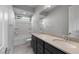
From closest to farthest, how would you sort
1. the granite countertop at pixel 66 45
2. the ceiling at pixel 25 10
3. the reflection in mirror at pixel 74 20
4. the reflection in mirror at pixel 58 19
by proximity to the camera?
the granite countertop at pixel 66 45 → the reflection in mirror at pixel 74 20 → the reflection in mirror at pixel 58 19 → the ceiling at pixel 25 10

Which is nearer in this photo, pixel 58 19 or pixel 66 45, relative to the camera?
pixel 66 45

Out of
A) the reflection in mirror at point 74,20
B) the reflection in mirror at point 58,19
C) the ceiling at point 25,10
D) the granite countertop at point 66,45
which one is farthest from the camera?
the ceiling at point 25,10

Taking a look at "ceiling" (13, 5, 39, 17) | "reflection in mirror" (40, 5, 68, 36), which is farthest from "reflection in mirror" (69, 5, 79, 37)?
"ceiling" (13, 5, 39, 17)

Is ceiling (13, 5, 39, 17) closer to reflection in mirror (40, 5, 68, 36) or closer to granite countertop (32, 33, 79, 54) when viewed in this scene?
reflection in mirror (40, 5, 68, 36)

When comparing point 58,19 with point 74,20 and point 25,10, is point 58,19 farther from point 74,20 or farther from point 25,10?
point 25,10

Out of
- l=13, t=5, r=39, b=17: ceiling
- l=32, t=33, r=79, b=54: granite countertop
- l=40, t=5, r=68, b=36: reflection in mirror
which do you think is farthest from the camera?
l=13, t=5, r=39, b=17: ceiling

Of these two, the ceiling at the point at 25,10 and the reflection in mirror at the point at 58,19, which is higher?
the ceiling at the point at 25,10

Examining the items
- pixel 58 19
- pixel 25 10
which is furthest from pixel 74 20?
pixel 25 10

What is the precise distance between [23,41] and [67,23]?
13.4ft

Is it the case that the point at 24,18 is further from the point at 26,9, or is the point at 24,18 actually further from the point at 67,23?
the point at 67,23

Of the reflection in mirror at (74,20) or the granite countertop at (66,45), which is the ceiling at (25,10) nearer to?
the reflection in mirror at (74,20)

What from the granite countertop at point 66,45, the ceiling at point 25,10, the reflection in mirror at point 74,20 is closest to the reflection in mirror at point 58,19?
the reflection in mirror at point 74,20

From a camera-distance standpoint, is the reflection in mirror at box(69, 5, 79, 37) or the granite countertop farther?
the reflection in mirror at box(69, 5, 79, 37)

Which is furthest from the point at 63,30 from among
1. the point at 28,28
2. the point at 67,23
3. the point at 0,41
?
the point at 28,28
